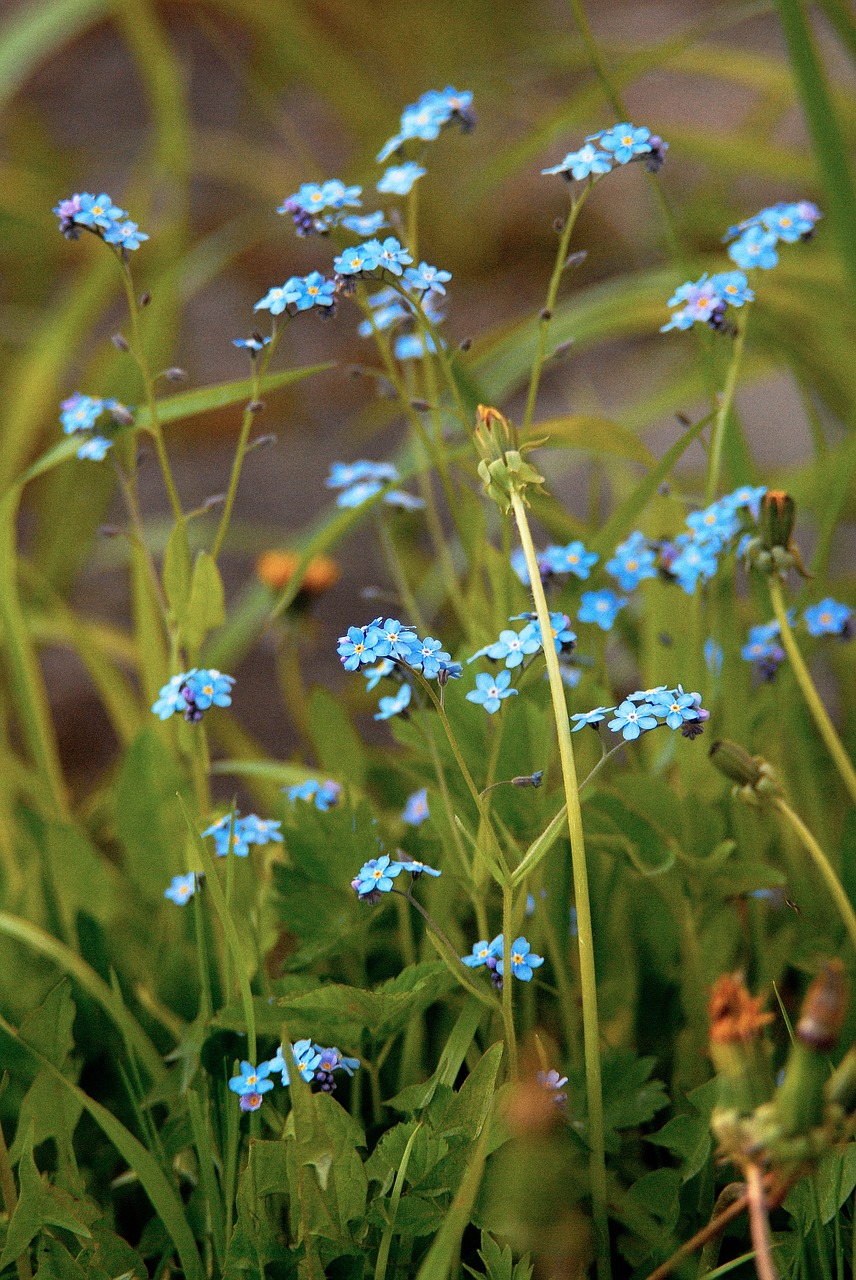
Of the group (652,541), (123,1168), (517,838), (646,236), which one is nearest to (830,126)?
(652,541)

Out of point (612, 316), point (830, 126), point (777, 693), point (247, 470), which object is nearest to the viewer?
point (777, 693)

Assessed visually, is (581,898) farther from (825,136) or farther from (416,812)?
(825,136)

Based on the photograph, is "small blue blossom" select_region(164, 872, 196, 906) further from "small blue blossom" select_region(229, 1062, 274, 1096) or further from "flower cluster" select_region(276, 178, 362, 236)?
"flower cluster" select_region(276, 178, 362, 236)

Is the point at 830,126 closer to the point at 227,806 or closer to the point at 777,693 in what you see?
the point at 777,693

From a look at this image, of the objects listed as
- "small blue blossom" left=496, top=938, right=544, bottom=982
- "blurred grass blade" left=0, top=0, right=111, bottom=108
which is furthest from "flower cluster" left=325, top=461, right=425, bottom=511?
"blurred grass blade" left=0, top=0, right=111, bottom=108

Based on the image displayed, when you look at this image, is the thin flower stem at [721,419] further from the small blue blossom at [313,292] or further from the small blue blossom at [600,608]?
the small blue blossom at [313,292]

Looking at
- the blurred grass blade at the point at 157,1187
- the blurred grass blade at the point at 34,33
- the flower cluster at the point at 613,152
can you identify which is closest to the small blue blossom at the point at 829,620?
the flower cluster at the point at 613,152
